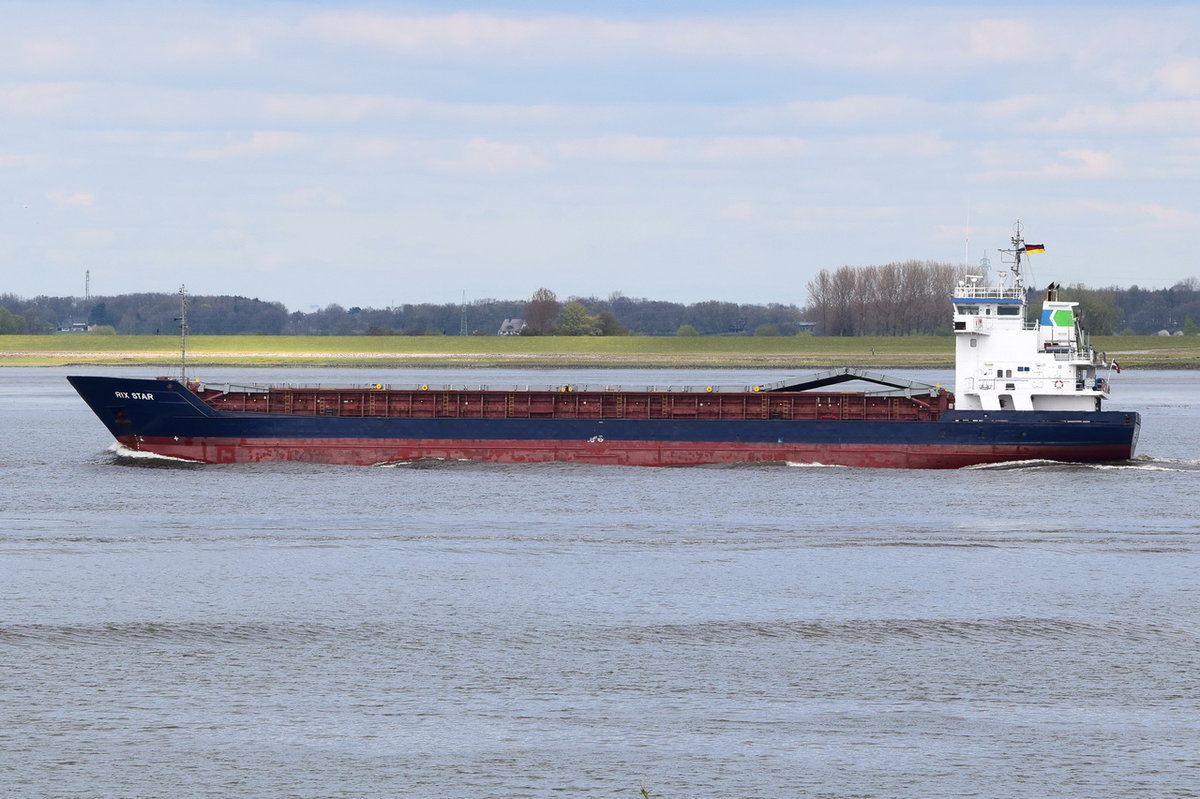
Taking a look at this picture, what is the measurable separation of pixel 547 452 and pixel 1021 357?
58.3ft

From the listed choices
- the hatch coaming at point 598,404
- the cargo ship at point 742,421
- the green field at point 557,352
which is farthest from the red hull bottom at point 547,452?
the green field at point 557,352

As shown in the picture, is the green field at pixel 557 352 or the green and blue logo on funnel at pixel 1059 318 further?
the green field at pixel 557 352

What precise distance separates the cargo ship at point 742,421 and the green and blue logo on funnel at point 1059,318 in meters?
0.05

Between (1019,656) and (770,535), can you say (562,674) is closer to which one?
(1019,656)

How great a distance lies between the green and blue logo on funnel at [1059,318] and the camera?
5259 centimetres

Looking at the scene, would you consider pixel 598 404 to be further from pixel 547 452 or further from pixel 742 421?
pixel 742 421

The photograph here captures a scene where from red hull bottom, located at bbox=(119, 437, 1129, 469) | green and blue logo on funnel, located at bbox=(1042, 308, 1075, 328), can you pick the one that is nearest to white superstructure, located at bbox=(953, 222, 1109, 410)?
green and blue logo on funnel, located at bbox=(1042, 308, 1075, 328)

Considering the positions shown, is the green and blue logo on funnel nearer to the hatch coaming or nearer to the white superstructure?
the white superstructure

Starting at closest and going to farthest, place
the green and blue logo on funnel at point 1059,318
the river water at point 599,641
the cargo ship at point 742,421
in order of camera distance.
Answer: the river water at point 599,641 < the cargo ship at point 742,421 < the green and blue logo on funnel at point 1059,318

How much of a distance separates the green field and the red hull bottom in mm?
105413

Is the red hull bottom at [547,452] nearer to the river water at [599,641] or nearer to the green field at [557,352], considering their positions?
the river water at [599,641]

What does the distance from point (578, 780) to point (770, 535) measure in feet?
64.1

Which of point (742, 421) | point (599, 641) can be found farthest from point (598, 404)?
point (599, 641)

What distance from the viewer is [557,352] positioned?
181125 millimetres
